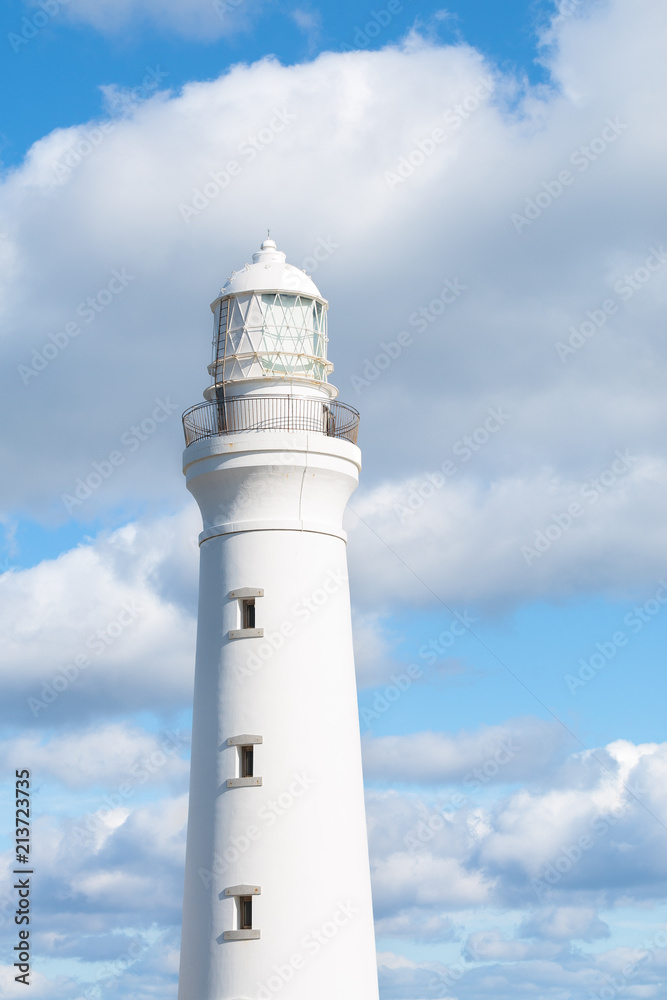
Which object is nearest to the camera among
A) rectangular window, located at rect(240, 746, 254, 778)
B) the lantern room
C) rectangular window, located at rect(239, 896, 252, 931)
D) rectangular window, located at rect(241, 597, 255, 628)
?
rectangular window, located at rect(239, 896, 252, 931)

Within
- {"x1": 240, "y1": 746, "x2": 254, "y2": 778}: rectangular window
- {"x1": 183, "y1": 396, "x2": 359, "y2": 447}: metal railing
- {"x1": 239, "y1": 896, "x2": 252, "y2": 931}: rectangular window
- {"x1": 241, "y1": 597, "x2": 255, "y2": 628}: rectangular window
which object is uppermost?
{"x1": 183, "y1": 396, "x2": 359, "y2": 447}: metal railing

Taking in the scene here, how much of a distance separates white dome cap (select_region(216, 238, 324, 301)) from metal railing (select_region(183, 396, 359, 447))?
2.47 meters

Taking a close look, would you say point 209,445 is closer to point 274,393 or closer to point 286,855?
point 274,393

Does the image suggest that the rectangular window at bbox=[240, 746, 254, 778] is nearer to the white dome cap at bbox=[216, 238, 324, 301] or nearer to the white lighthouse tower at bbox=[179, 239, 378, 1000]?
the white lighthouse tower at bbox=[179, 239, 378, 1000]

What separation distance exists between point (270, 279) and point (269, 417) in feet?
10.4

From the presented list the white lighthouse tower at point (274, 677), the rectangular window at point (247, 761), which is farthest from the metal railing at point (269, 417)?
the rectangular window at point (247, 761)

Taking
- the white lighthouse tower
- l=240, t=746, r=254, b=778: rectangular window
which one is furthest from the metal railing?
l=240, t=746, r=254, b=778: rectangular window

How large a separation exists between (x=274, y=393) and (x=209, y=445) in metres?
1.86

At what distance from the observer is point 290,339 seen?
1127 inches

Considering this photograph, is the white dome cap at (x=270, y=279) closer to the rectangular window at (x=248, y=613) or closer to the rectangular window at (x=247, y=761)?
the rectangular window at (x=248, y=613)

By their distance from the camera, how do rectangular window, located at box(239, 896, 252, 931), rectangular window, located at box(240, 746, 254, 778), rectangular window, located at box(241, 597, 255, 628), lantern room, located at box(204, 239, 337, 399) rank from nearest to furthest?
rectangular window, located at box(239, 896, 252, 931) < rectangular window, located at box(240, 746, 254, 778) < rectangular window, located at box(241, 597, 255, 628) < lantern room, located at box(204, 239, 337, 399)

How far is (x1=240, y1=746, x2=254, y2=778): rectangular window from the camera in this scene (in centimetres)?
2611

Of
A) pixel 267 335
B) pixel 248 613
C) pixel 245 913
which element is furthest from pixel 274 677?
pixel 267 335

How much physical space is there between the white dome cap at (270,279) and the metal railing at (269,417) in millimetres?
2467
